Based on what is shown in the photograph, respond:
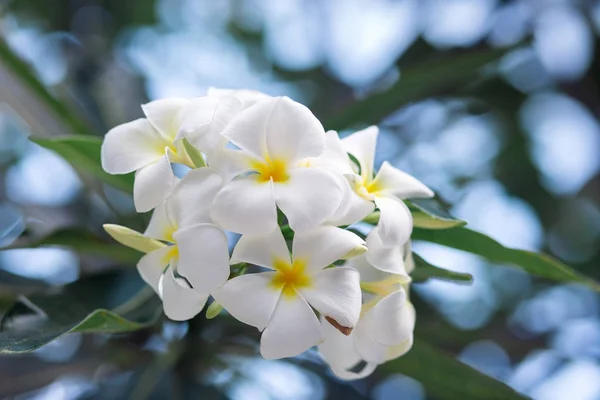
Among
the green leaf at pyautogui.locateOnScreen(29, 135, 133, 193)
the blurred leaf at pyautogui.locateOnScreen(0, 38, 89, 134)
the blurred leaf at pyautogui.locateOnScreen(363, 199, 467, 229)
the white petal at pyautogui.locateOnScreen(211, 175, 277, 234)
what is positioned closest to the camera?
the white petal at pyautogui.locateOnScreen(211, 175, 277, 234)

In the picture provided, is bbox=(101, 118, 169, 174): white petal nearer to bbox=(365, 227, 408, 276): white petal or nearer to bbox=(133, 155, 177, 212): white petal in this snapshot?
bbox=(133, 155, 177, 212): white petal

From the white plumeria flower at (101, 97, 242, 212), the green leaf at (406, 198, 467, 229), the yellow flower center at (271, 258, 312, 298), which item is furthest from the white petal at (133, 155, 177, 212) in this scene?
the green leaf at (406, 198, 467, 229)

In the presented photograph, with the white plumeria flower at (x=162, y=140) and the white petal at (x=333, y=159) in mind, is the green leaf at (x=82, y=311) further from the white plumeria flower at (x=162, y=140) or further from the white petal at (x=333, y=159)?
the white petal at (x=333, y=159)

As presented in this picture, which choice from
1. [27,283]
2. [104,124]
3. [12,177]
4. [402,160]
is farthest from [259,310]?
[12,177]

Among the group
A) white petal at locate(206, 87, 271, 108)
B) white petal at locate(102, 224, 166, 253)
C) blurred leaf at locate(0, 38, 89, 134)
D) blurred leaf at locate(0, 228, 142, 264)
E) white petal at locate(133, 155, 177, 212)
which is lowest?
blurred leaf at locate(0, 228, 142, 264)

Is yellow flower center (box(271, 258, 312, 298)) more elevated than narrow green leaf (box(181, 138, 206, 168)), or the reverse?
narrow green leaf (box(181, 138, 206, 168))

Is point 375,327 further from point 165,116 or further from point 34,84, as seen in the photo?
point 34,84

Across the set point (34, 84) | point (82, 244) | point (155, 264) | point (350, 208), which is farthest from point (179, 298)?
point (34, 84)

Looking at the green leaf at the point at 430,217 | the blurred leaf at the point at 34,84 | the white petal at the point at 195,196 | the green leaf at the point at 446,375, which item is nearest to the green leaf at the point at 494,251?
the green leaf at the point at 430,217
